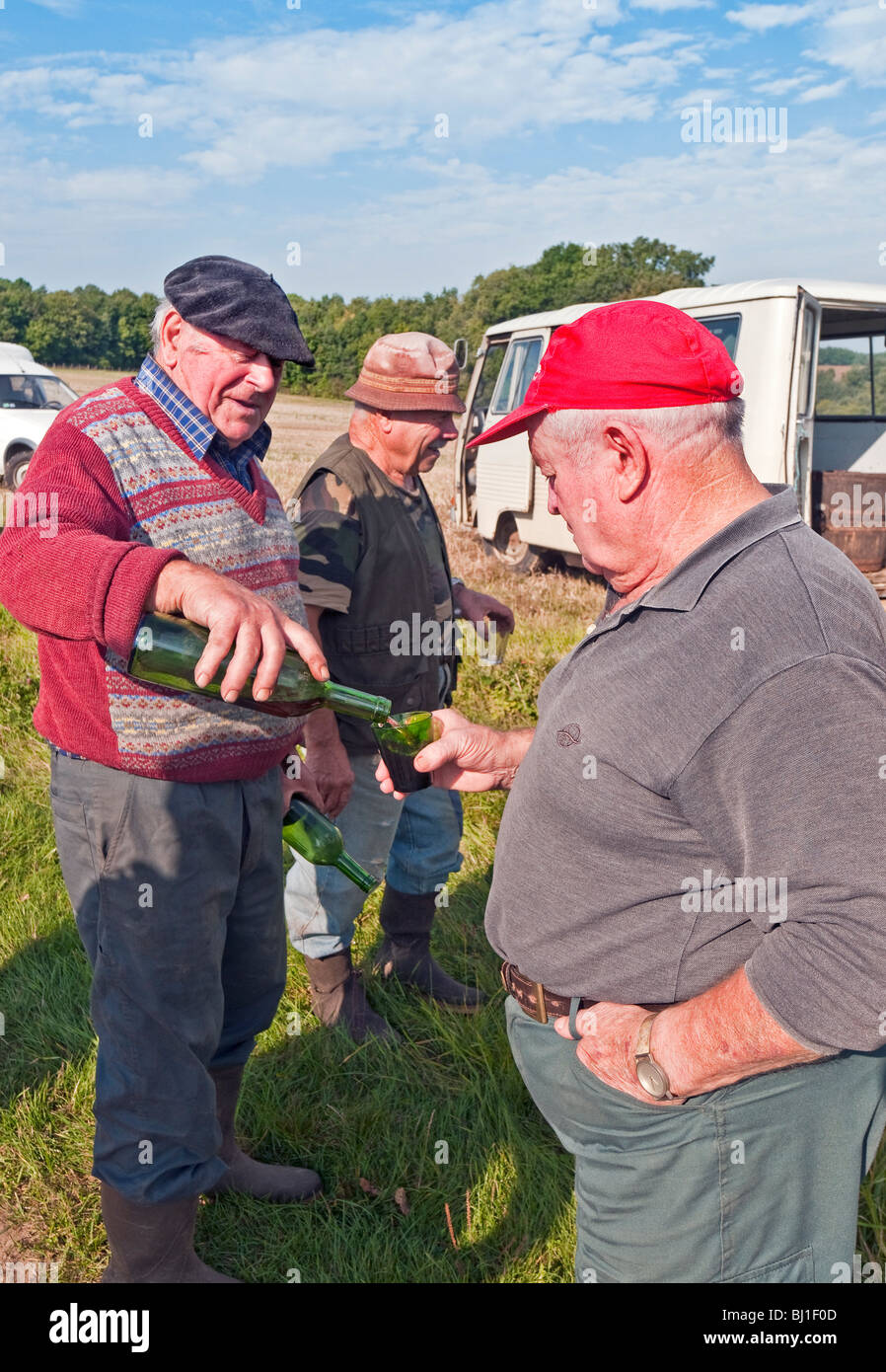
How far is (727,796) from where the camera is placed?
149cm

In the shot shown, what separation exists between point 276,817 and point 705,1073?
1338 mm

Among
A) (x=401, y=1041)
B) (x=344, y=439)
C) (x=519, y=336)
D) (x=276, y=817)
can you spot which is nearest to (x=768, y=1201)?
(x=276, y=817)

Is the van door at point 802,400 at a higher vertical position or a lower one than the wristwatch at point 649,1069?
higher

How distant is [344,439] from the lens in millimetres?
3795

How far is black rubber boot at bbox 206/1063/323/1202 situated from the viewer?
9.73 feet

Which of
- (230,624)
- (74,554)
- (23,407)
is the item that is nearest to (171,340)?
→ (74,554)

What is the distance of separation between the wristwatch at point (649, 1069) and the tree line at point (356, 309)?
5250cm

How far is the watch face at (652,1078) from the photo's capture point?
5.33 feet

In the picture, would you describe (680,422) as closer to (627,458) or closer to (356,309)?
(627,458)

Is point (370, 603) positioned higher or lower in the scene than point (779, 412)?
lower

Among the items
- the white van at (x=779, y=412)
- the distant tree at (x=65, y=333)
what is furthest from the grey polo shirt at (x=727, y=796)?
the distant tree at (x=65, y=333)

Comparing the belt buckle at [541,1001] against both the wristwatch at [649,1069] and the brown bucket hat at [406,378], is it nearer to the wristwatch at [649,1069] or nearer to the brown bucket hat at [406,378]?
the wristwatch at [649,1069]

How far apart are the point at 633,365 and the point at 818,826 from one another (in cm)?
78

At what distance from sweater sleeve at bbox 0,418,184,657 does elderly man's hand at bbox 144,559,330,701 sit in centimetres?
4
